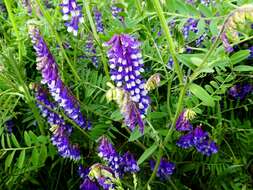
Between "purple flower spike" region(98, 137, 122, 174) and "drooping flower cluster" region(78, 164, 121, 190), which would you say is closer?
"drooping flower cluster" region(78, 164, 121, 190)

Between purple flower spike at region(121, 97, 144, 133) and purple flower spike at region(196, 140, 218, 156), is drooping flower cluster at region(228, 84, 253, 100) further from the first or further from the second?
purple flower spike at region(121, 97, 144, 133)

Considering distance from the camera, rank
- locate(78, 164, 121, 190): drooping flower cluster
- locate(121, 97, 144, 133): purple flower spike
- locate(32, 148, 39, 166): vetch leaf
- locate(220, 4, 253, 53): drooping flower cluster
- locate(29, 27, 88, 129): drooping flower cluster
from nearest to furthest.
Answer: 1. locate(220, 4, 253, 53): drooping flower cluster
2. locate(121, 97, 144, 133): purple flower spike
3. locate(78, 164, 121, 190): drooping flower cluster
4. locate(29, 27, 88, 129): drooping flower cluster
5. locate(32, 148, 39, 166): vetch leaf

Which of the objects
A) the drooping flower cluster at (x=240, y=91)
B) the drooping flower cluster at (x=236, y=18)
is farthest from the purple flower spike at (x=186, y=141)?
the drooping flower cluster at (x=236, y=18)

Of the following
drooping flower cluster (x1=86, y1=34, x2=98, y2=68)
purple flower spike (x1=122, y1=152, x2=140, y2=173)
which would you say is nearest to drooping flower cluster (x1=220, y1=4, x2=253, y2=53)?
purple flower spike (x1=122, y1=152, x2=140, y2=173)

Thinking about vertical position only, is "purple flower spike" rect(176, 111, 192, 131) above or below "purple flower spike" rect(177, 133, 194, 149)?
above

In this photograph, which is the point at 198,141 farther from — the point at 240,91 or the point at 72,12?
the point at 72,12

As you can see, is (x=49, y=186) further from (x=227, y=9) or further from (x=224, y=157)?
(x=227, y=9)

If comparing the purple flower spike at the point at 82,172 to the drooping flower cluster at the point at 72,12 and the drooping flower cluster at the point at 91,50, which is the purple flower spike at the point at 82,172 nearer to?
the drooping flower cluster at the point at 91,50
